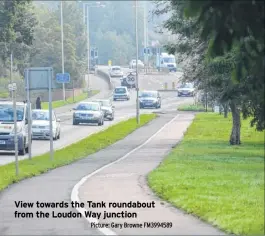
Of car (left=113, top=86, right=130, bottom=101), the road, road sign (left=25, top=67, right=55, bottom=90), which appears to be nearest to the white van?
the road

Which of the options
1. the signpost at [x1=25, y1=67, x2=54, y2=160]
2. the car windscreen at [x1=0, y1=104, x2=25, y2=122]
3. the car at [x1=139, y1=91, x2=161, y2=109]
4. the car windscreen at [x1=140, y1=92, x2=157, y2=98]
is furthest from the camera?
the car windscreen at [x1=140, y1=92, x2=157, y2=98]

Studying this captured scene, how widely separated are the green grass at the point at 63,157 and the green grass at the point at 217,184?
3.26 metres

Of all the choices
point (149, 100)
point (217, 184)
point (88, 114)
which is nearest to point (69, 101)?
point (149, 100)

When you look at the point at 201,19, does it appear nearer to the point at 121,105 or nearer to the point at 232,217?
the point at 232,217

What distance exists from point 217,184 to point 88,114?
1675 inches

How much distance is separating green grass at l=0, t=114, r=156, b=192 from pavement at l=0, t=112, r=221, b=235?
40cm

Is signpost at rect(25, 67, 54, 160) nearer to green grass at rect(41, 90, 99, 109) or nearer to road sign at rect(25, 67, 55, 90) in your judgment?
road sign at rect(25, 67, 55, 90)

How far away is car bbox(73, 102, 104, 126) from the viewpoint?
6188cm

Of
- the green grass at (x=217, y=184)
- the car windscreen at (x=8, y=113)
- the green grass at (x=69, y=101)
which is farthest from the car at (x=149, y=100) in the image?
the car windscreen at (x=8, y=113)

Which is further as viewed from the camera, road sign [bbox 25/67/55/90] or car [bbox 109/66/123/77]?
car [bbox 109/66/123/77]

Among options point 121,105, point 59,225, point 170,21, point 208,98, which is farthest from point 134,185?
point 121,105

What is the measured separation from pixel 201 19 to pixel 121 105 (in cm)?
8456

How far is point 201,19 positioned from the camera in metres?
9.71

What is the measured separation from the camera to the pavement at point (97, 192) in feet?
45.0
